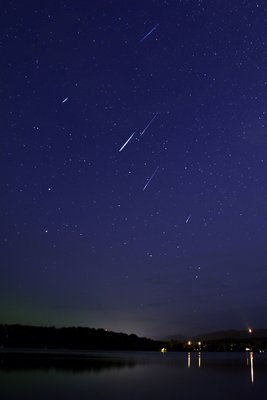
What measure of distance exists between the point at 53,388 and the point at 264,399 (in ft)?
51.4

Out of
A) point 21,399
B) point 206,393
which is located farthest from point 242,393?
point 21,399

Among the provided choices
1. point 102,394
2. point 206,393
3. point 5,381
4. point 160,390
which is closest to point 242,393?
point 206,393

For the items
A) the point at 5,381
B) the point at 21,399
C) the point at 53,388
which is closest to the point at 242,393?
the point at 53,388

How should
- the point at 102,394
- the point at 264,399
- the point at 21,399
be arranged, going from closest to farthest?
the point at 21,399
the point at 264,399
the point at 102,394

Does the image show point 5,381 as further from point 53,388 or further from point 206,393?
point 206,393

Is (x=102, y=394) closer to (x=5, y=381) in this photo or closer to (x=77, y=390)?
(x=77, y=390)

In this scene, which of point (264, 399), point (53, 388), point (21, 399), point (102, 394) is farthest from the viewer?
point (53, 388)

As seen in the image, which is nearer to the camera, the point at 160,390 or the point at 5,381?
the point at 160,390

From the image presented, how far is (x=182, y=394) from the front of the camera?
3306 cm

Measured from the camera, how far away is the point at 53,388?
34.6 meters

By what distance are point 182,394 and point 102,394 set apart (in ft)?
19.4

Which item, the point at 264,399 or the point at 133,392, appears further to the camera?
the point at 133,392

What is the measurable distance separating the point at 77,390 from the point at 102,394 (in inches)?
109

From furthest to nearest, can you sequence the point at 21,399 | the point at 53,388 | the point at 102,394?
1. the point at 53,388
2. the point at 102,394
3. the point at 21,399
